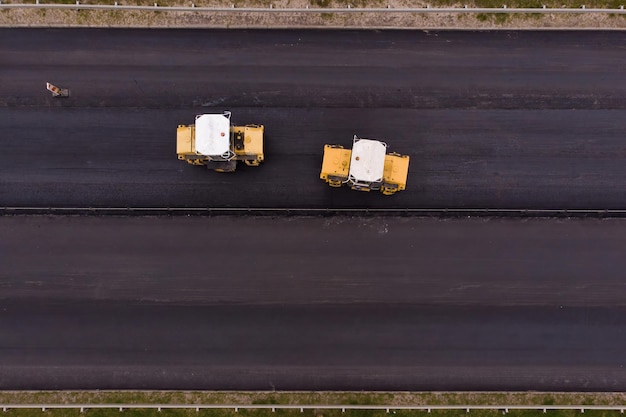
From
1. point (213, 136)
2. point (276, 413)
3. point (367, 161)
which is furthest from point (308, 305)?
point (213, 136)

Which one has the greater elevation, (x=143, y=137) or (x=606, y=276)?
(x=143, y=137)

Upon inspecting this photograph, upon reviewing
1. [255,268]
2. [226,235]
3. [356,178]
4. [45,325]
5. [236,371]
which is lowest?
[236,371]

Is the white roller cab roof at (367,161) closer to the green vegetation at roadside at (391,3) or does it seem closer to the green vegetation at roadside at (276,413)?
the green vegetation at roadside at (391,3)

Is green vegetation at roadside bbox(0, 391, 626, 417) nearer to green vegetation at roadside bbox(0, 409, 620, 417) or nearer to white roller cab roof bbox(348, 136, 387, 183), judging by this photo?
green vegetation at roadside bbox(0, 409, 620, 417)

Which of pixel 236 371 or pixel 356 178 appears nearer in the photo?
pixel 356 178

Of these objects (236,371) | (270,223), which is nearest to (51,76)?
(270,223)

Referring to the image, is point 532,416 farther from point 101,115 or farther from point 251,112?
point 101,115
